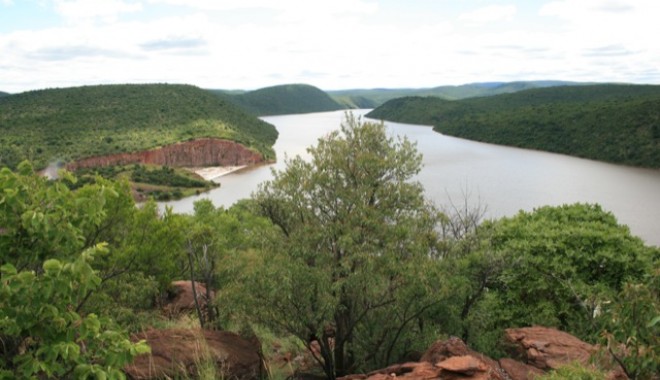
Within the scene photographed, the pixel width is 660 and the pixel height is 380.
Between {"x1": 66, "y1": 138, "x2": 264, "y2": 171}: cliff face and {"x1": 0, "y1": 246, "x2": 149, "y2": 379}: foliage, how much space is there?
88316mm

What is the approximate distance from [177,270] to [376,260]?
10.5 metres

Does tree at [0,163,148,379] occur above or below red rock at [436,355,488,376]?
above

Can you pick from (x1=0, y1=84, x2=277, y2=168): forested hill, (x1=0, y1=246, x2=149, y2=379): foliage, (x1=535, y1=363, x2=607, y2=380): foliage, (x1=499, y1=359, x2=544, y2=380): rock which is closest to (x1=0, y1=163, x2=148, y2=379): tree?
(x1=0, y1=246, x2=149, y2=379): foliage

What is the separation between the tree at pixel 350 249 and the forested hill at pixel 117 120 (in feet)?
244

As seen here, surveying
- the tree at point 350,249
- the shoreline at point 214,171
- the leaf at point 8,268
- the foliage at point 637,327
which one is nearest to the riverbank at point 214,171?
the shoreline at point 214,171

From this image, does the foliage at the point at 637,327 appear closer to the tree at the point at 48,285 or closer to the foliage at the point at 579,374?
the foliage at the point at 579,374

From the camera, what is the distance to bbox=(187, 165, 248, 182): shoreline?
312 ft

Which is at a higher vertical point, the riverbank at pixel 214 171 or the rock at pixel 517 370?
the rock at pixel 517 370

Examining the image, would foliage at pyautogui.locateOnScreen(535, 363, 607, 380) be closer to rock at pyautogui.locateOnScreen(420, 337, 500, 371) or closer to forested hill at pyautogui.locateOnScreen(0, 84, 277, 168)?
rock at pyautogui.locateOnScreen(420, 337, 500, 371)

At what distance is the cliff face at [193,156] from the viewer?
89.4m

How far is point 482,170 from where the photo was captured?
7925cm

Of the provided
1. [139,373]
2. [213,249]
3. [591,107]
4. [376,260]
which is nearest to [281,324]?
[376,260]

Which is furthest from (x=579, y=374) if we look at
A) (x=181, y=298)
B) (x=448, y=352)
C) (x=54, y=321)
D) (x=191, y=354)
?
(x=181, y=298)

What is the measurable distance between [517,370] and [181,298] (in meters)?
13.7
